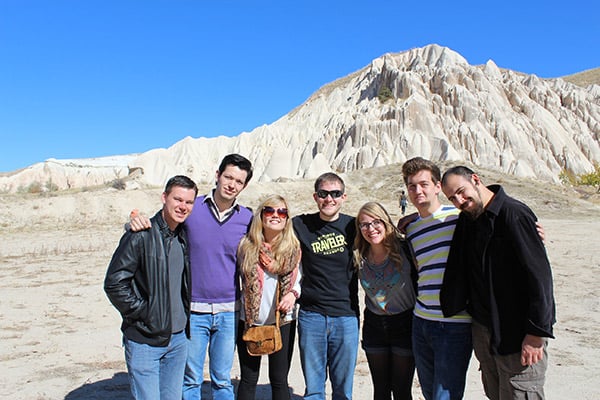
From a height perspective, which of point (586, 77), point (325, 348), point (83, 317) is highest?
point (586, 77)

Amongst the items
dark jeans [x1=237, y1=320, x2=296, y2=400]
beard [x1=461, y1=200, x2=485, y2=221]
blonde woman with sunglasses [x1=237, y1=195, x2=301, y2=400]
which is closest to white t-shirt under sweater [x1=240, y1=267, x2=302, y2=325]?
blonde woman with sunglasses [x1=237, y1=195, x2=301, y2=400]

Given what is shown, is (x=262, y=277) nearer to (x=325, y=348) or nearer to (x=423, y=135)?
(x=325, y=348)

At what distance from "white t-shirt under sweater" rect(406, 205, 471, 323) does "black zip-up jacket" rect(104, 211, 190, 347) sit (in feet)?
6.00

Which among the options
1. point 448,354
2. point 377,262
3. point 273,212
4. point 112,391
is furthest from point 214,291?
point 112,391

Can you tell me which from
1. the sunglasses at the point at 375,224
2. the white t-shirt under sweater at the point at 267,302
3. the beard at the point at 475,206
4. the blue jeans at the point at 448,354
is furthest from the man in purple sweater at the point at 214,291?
the beard at the point at 475,206

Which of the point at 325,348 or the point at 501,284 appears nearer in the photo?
the point at 501,284

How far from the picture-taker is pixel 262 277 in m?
3.57

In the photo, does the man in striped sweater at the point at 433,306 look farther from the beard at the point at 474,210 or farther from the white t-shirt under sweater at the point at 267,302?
the white t-shirt under sweater at the point at 267,302

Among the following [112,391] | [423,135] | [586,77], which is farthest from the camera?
[586,77]

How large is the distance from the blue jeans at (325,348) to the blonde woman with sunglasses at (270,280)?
0.15 m

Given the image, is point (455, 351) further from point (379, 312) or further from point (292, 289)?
point (292, 289)

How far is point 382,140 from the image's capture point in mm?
50125

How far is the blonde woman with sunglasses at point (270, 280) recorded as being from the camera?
3545 mm

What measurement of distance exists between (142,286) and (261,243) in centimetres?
97
